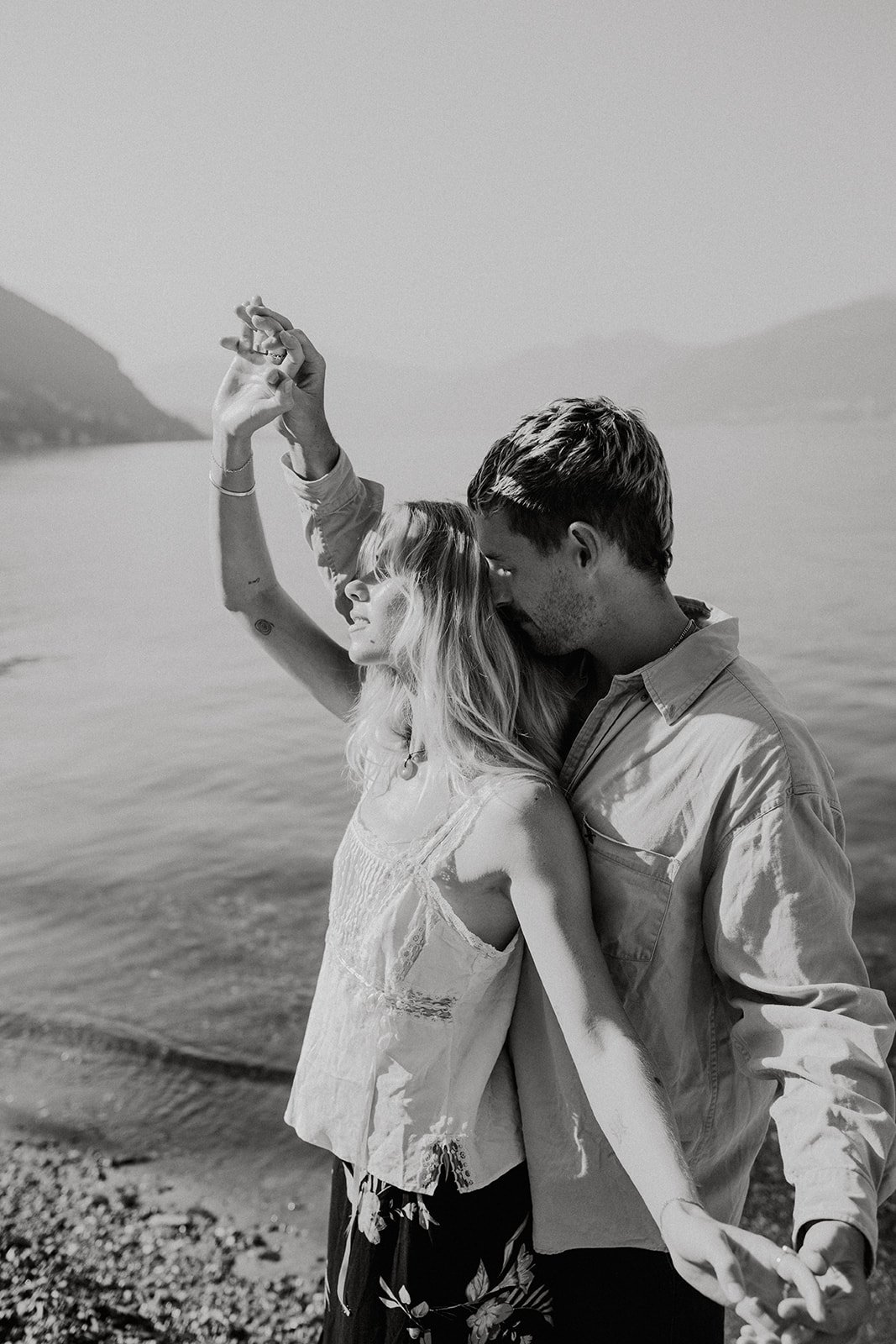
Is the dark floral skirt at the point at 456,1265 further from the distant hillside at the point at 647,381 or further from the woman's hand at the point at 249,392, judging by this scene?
the distant hillside at the point at 647,381

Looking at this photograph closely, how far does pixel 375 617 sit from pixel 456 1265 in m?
0.83

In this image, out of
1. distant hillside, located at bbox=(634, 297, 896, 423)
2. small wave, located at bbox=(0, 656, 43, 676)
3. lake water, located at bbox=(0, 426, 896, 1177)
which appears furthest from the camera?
distant hillside, located at bbox=(634, 297, 896, 423)

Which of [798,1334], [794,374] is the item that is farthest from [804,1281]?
[794,374]

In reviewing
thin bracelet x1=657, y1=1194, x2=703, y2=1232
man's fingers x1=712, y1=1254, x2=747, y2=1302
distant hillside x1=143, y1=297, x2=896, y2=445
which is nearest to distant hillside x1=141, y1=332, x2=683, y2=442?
distant hillside x1=143, y1=297, x2=896, y2=445

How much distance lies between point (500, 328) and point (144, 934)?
1401 cm

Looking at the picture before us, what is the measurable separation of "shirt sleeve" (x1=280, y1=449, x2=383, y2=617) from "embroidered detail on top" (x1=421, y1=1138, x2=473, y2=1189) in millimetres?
883

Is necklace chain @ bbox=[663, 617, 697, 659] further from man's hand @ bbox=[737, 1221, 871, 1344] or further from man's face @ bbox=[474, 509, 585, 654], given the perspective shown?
man's hand @ bbox=[737, 1221, 871, 1344]

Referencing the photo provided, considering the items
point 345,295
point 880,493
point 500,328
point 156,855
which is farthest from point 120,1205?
point 880,493

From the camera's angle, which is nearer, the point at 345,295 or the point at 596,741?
the point at 596,741

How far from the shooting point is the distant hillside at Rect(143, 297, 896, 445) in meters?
13.9

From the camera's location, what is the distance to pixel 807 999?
46.2 inches

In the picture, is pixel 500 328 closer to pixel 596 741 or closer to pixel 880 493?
pixel 880 493

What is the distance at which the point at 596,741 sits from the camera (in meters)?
1.40

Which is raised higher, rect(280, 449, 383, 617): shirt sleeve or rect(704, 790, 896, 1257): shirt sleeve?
rect(280, 449, 383, 617): shirt sleeve
